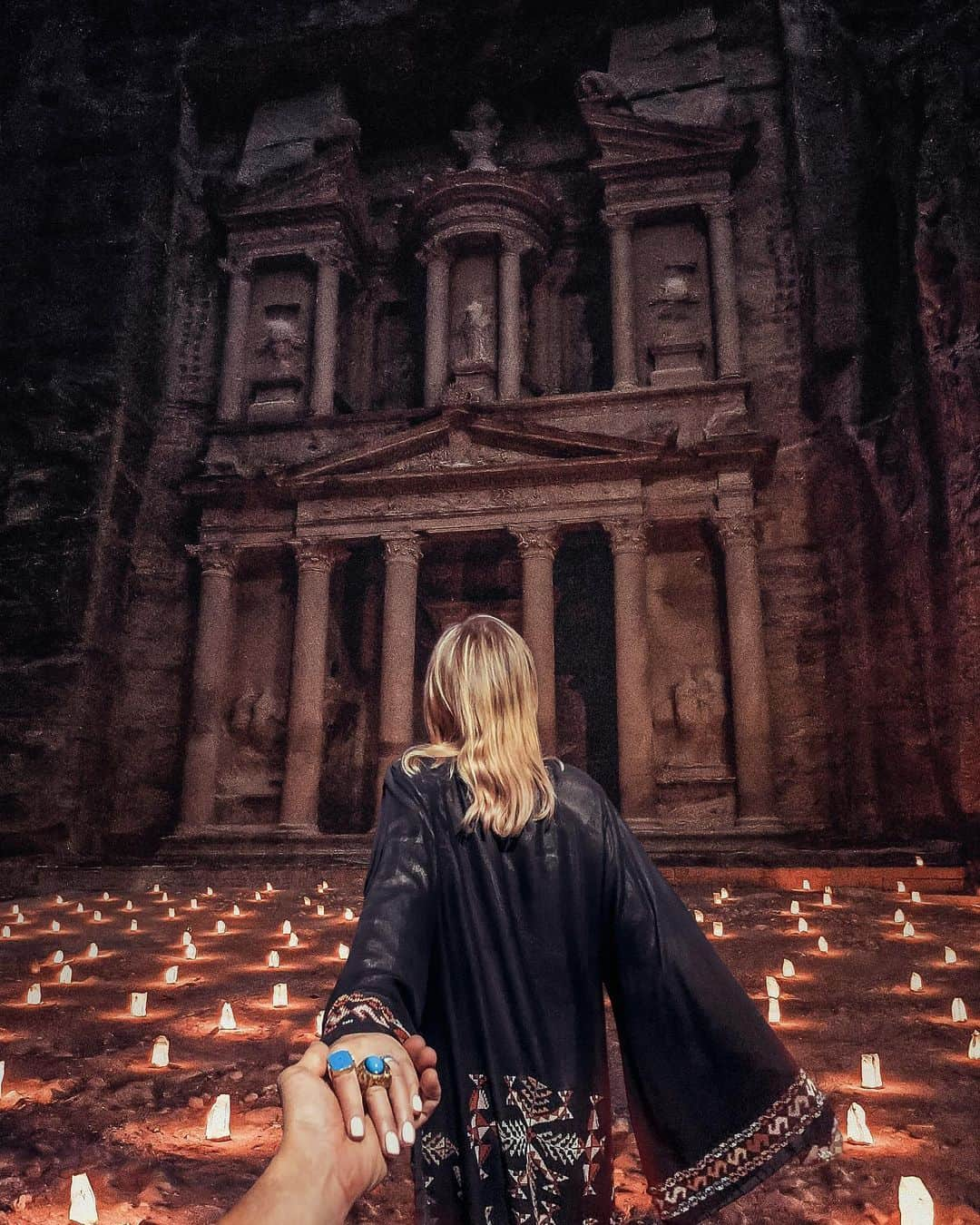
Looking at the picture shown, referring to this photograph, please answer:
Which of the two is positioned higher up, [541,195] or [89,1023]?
[541,195]

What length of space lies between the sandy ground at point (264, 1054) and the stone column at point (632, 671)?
4.21 meters

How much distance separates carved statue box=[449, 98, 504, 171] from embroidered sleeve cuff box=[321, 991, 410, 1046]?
17.1 metres

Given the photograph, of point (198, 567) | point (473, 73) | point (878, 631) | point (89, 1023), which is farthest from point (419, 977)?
point (473, 73)

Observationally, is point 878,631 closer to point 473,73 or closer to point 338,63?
point 473,73

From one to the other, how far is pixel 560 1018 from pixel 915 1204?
1.16 m

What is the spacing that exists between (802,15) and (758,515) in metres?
9.94

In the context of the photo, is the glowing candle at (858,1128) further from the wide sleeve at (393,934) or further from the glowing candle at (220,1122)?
the glowing candle at (220,1122)

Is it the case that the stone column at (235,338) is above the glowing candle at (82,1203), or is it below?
above

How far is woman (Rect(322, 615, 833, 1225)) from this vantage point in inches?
68.3

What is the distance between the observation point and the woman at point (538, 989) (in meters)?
1.73

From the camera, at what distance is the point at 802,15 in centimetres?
1573

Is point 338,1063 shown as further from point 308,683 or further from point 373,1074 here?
point 308,683

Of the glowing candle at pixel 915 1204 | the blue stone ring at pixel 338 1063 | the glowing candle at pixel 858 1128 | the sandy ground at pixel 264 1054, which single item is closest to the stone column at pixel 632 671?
the sandy ground at pixel 264 1054

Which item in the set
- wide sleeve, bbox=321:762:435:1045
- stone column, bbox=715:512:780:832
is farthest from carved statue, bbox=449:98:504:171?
wide sleeve, bbox=321:762:435:1045
